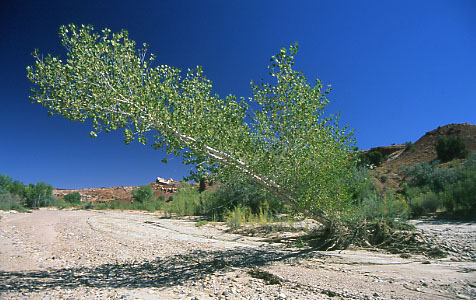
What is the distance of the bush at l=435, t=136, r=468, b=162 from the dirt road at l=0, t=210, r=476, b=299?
31.0 meters

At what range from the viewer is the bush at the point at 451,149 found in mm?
31781

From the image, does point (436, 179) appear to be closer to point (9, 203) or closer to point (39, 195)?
point (9, 203)

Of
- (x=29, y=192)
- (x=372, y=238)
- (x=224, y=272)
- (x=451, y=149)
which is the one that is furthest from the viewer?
(x=451, y=149)

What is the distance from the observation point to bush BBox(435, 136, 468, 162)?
31.8 m

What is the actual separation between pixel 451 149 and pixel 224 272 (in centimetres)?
3730

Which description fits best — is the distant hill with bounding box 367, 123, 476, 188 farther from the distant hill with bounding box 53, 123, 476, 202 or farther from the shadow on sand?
the shadow on sand

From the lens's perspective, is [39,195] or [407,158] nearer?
[39,195]

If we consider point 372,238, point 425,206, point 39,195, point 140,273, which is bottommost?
point 140,273

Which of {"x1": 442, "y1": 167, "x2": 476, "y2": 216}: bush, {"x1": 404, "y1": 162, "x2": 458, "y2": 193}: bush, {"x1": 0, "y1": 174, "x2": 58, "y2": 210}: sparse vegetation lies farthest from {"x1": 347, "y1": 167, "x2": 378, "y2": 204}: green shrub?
{"x1": 0, "y1": 174, "x2": 58, "y2": 210}: sparse vegetation

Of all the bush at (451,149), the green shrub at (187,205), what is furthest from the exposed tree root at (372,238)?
the bush at (451,149)

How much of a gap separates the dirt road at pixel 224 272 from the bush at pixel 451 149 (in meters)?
31.0

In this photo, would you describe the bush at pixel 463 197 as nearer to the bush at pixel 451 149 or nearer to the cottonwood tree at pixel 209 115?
the cottonwood tree at pixel 209 115

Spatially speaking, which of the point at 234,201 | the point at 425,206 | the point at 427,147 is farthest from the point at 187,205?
the point at 427,147

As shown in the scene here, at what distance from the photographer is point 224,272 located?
15.4 feet
